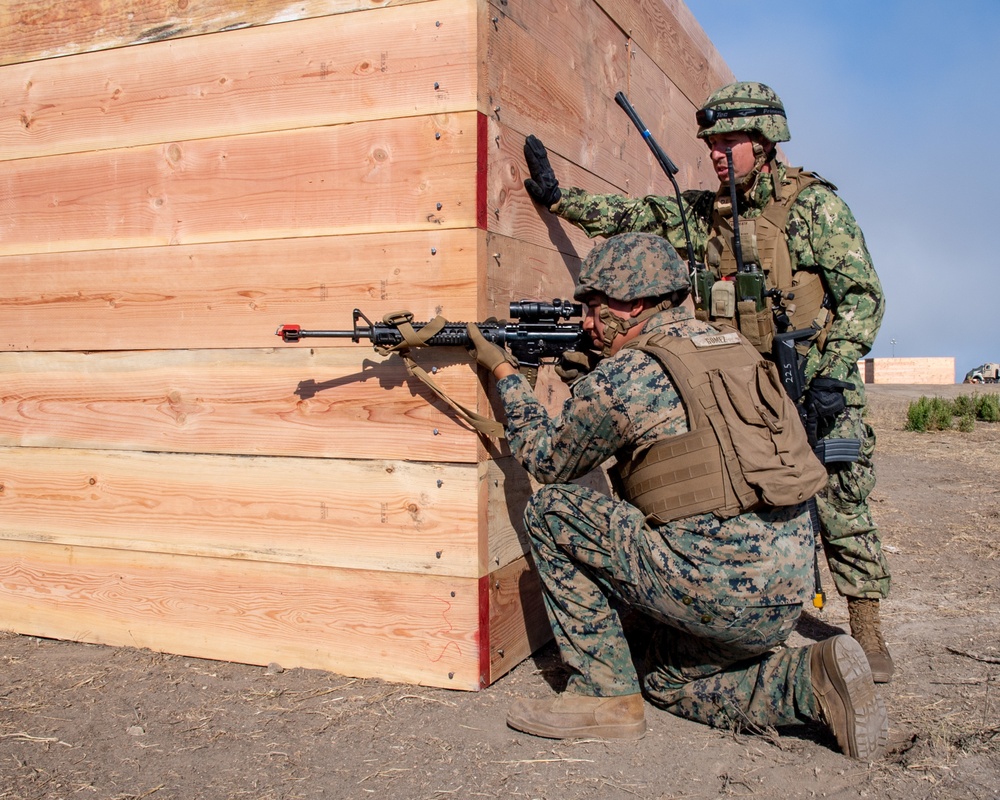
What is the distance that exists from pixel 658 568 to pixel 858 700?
2.48 feet

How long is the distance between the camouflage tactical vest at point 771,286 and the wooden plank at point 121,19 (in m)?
1.79

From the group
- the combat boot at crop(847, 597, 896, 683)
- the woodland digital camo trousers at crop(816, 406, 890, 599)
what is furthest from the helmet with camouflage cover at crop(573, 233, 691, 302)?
the combat boot at crop(847, 597, 896, 683)

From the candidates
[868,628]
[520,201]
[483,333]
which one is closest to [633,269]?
[483,333]

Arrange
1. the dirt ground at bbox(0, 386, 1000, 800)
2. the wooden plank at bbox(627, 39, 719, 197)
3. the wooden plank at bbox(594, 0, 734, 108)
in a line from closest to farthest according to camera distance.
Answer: the dirt ground at bbox(0, 386, 1000, 800) < the wooden plank at bbox(594, 0, 734, 108) < the wooden plank at bbox(627, 39, 719, 197)

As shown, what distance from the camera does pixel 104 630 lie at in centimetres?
421

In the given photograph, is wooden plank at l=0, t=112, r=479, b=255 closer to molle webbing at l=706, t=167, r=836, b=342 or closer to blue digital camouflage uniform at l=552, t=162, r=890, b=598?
blue digital camouflage uniform at l=552, t=162, r=890, b=598

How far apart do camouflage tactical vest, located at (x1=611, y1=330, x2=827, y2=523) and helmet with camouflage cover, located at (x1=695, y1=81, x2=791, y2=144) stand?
136 centimetres

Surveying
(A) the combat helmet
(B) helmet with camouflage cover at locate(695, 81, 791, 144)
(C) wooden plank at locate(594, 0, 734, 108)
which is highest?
(C) wooden plank at locate(594, 0, 734, 108)

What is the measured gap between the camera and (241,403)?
154 inches

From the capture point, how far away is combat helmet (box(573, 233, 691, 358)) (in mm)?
3309

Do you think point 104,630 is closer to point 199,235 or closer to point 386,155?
point 199,235

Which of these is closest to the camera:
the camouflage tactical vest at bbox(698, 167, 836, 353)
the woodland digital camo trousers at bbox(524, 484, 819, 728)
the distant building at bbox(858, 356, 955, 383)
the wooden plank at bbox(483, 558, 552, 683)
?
the woodland digital camo trousers at bbox(524, 484, 819, 728)

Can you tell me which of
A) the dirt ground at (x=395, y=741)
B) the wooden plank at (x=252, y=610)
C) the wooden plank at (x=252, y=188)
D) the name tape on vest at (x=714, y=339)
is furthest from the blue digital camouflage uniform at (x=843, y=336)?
the wooden plank at (x=252, y=610)

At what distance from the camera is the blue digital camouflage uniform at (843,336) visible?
13.2 feet
